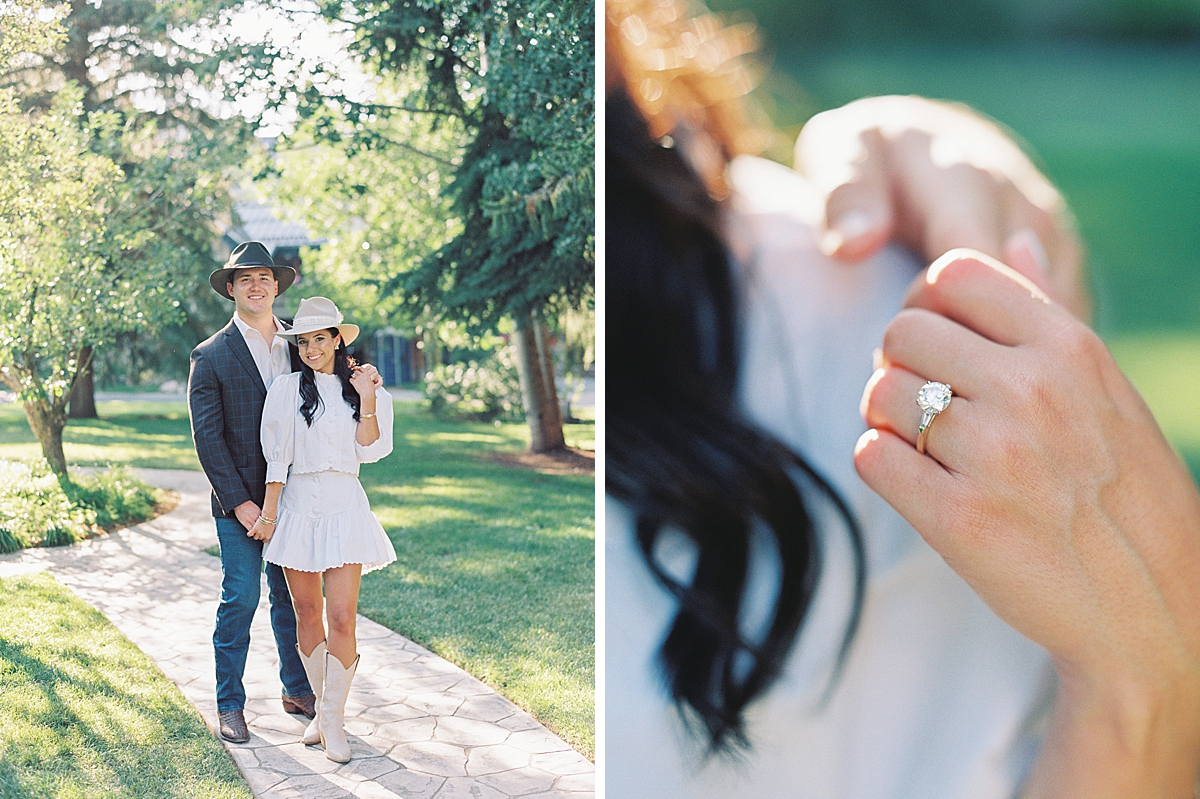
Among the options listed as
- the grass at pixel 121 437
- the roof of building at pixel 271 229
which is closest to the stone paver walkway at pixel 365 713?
the grass at pixel 121 437

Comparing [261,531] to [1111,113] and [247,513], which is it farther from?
[1111,113]

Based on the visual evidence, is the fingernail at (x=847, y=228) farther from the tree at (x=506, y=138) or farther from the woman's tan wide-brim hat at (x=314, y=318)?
the tree at (x=506, y=138)

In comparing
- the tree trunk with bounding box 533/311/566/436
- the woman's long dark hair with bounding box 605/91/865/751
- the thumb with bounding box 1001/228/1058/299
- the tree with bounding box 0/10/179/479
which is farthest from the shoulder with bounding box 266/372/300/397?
the tree trunk with bounding box 533/311/566/436

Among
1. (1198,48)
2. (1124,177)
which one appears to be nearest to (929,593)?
(1124,177)

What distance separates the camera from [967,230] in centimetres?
182

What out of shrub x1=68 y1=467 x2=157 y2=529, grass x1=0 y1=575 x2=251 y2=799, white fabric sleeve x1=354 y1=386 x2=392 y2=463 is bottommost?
grass x1=0 y1=575 x2=251 y2=799

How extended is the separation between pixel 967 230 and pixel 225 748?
3183mm

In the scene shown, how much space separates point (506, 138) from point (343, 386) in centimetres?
669

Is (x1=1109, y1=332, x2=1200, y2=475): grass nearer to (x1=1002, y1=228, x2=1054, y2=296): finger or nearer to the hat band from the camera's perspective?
(x1=1002, y1=228, x2=1054, y2=296): finger

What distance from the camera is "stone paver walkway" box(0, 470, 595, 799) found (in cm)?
331

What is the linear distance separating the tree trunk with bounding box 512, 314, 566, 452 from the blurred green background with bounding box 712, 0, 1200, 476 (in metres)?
8.78

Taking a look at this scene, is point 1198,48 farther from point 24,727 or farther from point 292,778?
point 24,727

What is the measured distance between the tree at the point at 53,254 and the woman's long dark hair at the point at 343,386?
443 centimetres

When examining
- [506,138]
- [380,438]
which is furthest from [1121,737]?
[506,138]
